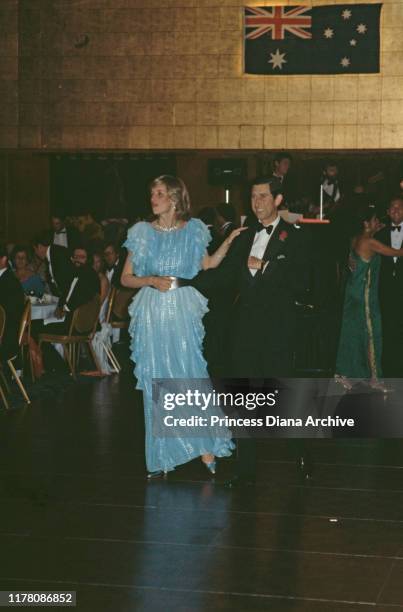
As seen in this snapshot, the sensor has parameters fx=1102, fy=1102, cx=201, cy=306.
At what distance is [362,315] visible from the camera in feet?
33.9

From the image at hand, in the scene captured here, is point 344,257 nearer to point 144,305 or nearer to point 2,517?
point 144,305

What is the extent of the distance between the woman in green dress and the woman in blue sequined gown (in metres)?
3.91

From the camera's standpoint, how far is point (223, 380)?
673 centimetres

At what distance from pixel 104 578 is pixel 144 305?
228 cm

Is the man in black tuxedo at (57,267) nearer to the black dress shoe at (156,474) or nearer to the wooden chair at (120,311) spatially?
the wooden chair at (120,311)

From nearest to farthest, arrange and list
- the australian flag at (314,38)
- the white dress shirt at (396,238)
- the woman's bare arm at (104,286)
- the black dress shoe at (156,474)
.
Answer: the black dress shoe at (156,474), the white dress shirt at (396,238), the woman's bare arm at (104,286), the australian flag at (314,38)

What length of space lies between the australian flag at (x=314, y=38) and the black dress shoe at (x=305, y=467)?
466 inches

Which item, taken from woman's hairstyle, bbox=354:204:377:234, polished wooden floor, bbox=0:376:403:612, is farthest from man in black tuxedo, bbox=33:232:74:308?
polished wooden floor, bbox=0:376:403:612

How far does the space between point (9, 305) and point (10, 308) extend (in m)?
0.03

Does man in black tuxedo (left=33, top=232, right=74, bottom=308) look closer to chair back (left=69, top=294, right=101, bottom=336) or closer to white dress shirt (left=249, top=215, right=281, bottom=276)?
chair back (left=69, top=294, right=101, bottom=336)

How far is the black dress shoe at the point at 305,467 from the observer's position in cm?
663

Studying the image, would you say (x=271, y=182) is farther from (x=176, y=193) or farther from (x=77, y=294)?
(x=77, y=294)

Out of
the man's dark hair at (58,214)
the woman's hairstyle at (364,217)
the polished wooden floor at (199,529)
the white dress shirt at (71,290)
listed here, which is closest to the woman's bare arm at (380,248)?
the woman's hairstyle at (364,217)

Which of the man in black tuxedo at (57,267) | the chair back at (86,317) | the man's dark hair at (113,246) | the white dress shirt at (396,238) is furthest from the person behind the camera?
the man's dark hair at (113,246)
